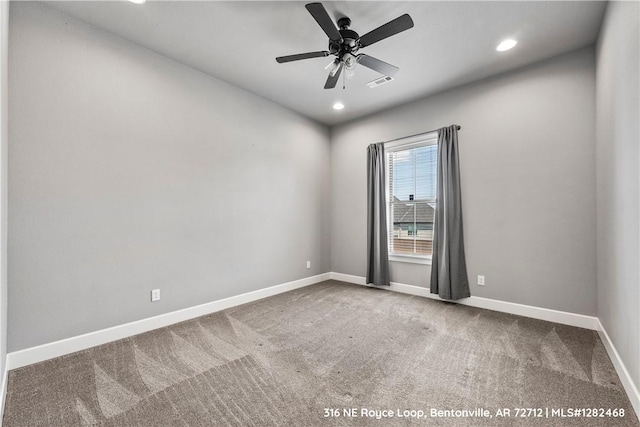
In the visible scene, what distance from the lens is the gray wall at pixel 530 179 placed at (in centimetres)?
289

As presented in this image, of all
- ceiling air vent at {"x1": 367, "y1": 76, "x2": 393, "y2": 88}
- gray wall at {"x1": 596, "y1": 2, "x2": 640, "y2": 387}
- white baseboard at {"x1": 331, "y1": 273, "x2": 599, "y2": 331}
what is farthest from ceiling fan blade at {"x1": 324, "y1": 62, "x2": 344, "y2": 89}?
white baseboard at {"x1": 331, "y1": 273, "x2": 599, "y2": 331}

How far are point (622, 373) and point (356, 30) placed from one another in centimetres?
344

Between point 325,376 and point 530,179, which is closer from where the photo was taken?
point 325,376

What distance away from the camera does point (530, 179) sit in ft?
10.4

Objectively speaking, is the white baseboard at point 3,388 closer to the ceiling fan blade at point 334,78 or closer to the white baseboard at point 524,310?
the ceiling fan blade at point 334,78

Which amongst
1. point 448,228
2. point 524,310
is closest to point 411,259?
point 448,228

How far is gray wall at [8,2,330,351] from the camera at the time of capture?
7.27 feet

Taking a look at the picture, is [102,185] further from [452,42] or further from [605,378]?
[605,378]

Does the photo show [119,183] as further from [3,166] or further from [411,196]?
[411,196]

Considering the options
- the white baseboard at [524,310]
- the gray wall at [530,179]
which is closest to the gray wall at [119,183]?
the white baseboard at [524,310]

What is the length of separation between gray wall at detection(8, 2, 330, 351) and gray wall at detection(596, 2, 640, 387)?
3621mm

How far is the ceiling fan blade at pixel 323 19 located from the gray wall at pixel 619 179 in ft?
6.23

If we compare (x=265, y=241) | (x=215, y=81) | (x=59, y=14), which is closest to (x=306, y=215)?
(x=265, y=241)

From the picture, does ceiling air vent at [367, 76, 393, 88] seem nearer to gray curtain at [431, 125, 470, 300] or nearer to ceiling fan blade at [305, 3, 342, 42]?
gray curtain at [431, 125, 470, 300]
